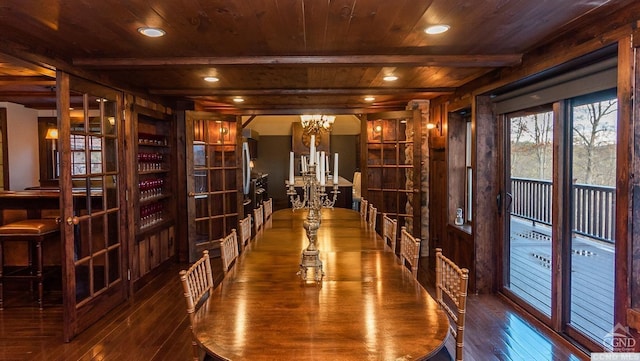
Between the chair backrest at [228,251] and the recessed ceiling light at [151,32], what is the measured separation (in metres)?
1.39

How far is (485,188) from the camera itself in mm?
4184

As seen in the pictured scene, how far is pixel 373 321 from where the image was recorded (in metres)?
1.65

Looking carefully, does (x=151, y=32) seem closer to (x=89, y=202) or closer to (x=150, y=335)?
(x=89, y=202)

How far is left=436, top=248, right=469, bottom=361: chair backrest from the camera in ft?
5.89

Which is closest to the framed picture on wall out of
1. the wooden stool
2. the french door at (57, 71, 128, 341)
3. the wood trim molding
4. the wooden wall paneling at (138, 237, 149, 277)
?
the wooden wall paneling at (138, 237, 149, 277)

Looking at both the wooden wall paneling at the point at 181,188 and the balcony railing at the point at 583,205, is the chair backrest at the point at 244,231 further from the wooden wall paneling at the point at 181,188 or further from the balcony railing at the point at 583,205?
the balcony railing at the point at 583,205

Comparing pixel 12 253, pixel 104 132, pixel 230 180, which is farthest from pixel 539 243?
pixel 12 253

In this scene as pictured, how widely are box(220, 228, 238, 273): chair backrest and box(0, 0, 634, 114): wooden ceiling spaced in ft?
4.46

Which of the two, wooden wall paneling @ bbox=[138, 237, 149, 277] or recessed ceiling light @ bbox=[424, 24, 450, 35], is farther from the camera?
wooden wall paneling @ bbox=[138, 237, 149, 277]

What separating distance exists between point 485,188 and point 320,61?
2204 mm

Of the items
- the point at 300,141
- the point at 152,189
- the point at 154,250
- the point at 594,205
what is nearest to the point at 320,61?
the point at 152,189

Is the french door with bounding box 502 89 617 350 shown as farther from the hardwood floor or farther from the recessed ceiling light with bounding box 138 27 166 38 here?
the recessed ceiling light with bounding box 138 27 166 38

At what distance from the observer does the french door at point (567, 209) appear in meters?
3.10

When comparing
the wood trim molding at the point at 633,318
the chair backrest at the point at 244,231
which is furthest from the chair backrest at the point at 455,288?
the chair backrest at the point at 244,231
